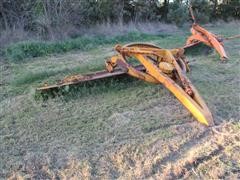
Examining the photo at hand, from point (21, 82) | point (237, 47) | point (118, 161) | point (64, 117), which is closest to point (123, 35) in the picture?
point (237, 47)

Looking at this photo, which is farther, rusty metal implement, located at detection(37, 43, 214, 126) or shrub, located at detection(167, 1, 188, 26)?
shrub, located at detection(167, 1, 188, 26)

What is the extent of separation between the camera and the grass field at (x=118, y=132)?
11.1 feet

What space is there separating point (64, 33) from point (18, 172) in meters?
7.07

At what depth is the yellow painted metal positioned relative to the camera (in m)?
4.12

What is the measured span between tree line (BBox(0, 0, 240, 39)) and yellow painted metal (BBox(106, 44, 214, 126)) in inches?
208

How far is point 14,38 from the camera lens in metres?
9.06

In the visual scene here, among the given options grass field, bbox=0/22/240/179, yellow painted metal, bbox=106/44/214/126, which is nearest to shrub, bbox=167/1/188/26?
grass field, bbox=0/22/240/179

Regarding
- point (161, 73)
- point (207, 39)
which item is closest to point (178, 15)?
point (207, 39)

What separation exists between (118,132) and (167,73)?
1092mm

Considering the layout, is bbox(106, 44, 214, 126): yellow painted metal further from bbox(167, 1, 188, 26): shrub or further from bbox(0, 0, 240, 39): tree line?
bbox(167, 1, 188, 26): shrub

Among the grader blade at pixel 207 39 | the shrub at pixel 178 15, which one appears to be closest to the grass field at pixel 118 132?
the grader blade at pixel 207 39

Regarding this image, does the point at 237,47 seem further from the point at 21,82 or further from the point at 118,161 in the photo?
the point at 118,161

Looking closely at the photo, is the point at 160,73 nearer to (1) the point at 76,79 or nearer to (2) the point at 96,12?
(1) the point at 76,79

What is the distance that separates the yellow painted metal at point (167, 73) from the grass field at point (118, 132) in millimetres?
188
